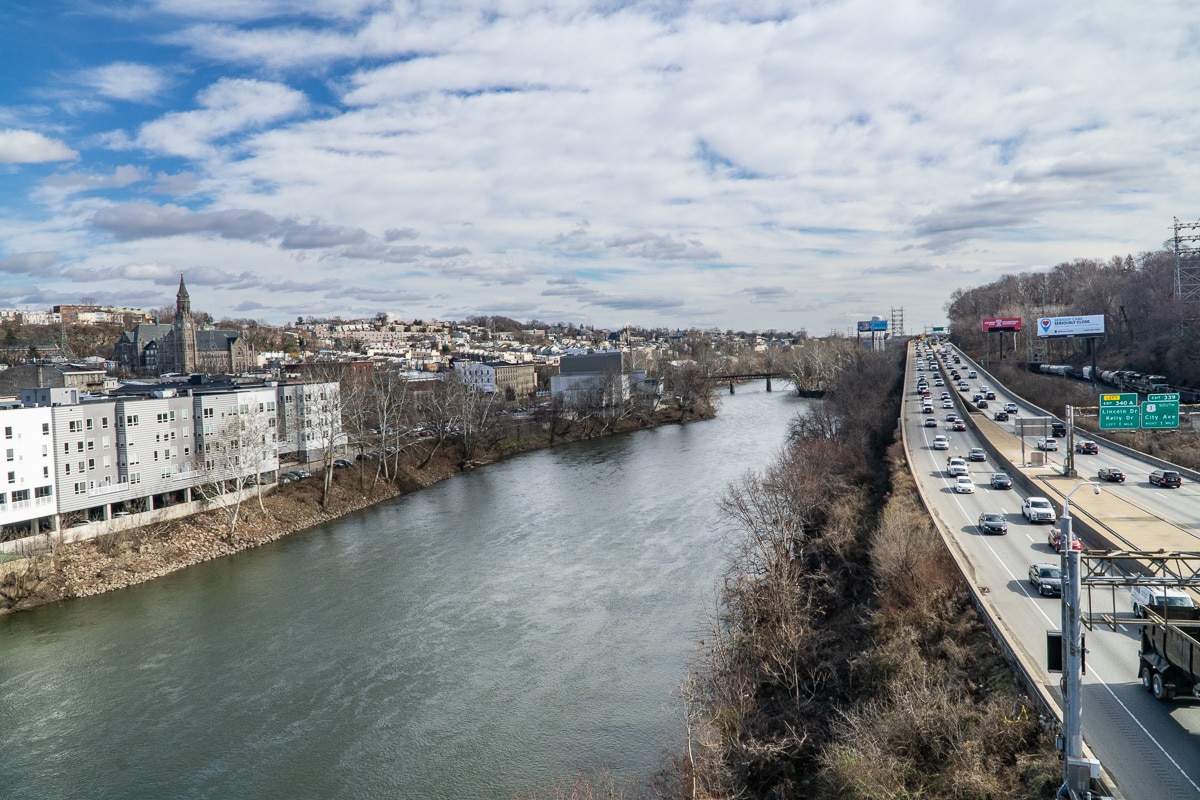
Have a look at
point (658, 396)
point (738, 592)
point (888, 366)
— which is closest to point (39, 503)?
point (738, 592)

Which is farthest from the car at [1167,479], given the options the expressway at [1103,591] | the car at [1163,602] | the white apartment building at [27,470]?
the white apartment building at [27,470]

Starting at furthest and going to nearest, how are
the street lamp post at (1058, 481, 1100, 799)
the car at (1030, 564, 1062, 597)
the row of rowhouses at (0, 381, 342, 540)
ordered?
the row of rowhouses at (0, 381, 342, 540), the car at (1030, 564, 1062, 597), the street lamp post at (1058, 481, 1100, 799)

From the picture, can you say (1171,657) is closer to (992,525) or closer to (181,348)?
(992,525)

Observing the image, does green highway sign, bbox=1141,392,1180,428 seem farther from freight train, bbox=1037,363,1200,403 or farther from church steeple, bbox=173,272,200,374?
church steeple, bbox=173,272,200,374

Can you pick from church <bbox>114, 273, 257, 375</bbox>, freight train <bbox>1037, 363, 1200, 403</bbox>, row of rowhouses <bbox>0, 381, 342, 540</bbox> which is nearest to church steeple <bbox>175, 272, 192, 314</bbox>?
church <bbox>114, 273, 257, 375</bbox>

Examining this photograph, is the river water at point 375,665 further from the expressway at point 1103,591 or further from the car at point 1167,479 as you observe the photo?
the car at point 1167,479

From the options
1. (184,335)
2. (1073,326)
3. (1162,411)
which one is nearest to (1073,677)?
(1162,411)

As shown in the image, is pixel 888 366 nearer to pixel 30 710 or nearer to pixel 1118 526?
pixel 1118 526
